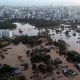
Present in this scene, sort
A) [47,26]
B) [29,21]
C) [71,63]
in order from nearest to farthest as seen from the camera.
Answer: [71,63], [47,26], [29,21]

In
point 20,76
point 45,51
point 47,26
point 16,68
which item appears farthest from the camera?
point 47,26

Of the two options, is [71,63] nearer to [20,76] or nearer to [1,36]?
[20,76]

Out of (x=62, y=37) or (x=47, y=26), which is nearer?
(x=62, y=37)

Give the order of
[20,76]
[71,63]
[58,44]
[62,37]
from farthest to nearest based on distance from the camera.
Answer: [62,37]
[58,44]
[71,63]
[20,76]

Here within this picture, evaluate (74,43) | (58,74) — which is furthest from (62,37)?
(58,74)

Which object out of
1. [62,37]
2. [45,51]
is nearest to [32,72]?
[45,51]

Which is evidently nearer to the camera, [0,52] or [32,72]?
[32,72]

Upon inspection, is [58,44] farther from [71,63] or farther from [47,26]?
[47,26]

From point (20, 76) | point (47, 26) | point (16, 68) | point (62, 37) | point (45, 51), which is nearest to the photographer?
point (20, 76)
